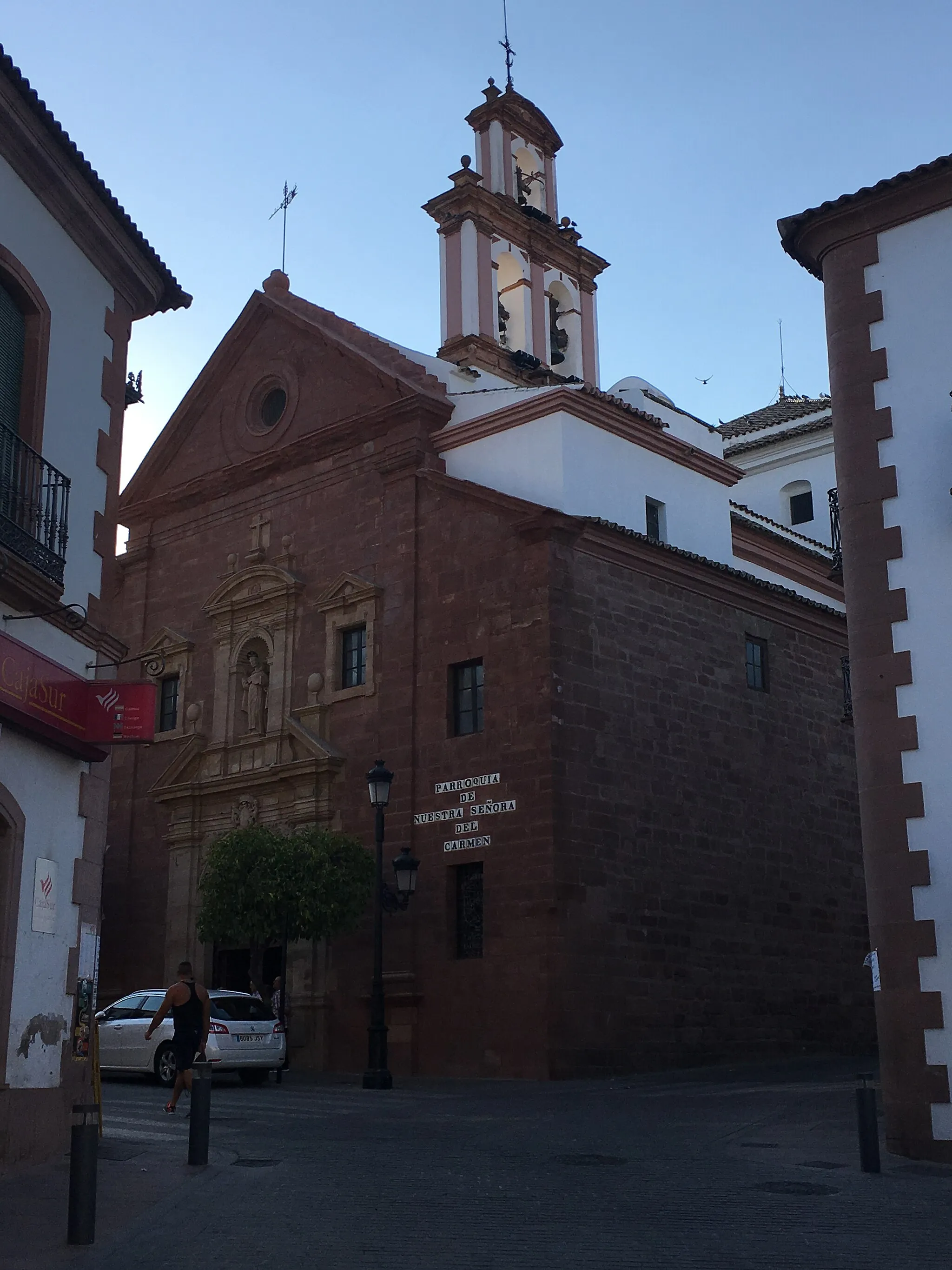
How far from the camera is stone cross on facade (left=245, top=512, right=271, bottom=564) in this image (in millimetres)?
30141

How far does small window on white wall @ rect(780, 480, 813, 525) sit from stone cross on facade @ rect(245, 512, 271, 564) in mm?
15889

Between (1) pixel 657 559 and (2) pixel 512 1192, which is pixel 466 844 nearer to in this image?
(1) pixel 657 559

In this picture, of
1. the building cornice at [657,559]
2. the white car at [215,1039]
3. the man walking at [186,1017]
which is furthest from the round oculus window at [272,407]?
the man walking at [186,1017]

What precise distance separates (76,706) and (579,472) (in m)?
14.7

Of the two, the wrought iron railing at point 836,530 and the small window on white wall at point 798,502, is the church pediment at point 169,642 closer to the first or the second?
the wrought iron railing at point 836,530

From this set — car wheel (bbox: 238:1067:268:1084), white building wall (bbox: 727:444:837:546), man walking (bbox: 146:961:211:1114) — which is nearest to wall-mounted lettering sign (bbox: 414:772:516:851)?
car wheel (bbox: 238:1067:268:1084)

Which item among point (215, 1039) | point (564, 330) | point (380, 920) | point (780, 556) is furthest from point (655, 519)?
point (215, 1039)

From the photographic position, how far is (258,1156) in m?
12.8

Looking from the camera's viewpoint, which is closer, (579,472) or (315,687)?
(579,472)

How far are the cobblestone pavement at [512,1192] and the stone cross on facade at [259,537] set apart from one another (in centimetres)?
1399

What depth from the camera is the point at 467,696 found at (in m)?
25.5

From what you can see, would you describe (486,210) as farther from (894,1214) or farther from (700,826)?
(894,1214)

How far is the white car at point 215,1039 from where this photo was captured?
67.6ft

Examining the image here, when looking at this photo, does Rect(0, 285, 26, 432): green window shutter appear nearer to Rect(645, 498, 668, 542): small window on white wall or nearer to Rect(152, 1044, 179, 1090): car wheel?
Rect(152, 1044, 179, 1090): car wheel
